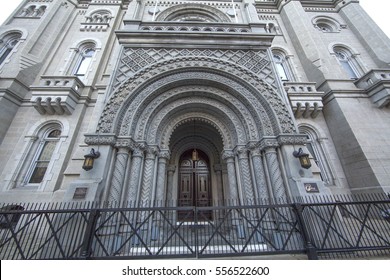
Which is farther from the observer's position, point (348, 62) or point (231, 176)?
point (348, 62)

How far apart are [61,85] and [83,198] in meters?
6.65

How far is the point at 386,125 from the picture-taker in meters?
7.95

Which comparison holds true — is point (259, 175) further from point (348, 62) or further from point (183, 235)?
point (348, 62)

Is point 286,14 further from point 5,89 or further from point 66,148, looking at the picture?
point 5,89

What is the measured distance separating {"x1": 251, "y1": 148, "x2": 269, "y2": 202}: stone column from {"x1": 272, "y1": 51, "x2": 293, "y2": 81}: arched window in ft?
22.2

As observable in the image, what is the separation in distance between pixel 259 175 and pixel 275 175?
54 centimetres

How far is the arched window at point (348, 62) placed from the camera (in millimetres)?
10516

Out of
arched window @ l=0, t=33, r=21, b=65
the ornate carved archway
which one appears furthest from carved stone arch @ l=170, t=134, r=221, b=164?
arched window @ l=0, t=33, r=21, b=65

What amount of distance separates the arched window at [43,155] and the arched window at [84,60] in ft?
13.6

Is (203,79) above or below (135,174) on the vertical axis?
above

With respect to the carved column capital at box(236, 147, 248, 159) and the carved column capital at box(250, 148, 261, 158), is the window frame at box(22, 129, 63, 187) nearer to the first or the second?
the carved column capital at box(236, 147, 248, 159)

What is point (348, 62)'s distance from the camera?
11.0m

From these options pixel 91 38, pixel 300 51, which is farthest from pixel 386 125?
pixel 91 38

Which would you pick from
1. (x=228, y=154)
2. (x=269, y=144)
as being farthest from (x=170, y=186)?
(x=269, y=144)
